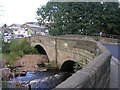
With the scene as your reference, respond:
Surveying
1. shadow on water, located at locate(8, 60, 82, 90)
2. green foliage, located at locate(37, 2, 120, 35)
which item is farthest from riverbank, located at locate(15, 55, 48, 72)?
green foliage, located at locate(37, 2, 120, 35)

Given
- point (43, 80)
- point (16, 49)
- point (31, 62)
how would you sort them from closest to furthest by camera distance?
point (43, 80), point (31, 62), point (16, 49)

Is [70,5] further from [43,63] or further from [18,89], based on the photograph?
[18,89]

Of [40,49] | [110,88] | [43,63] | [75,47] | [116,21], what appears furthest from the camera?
[40,49]

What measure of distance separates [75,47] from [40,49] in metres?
15.3

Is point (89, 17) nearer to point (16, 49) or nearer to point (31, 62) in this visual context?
point (31, 62)

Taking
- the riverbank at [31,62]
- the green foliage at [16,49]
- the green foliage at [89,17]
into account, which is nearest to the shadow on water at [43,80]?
the riverbank at [31,62]

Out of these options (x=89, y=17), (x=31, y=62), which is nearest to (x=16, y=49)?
(x=31, y=62)

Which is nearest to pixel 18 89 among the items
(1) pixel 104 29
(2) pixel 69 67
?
(2) pixel 69 67

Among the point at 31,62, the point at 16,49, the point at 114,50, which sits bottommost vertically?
the point at 31,62

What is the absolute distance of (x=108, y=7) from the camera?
101 feet

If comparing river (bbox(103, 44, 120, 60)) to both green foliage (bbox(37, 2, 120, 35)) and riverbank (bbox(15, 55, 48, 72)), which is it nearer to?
riverbank (bbox(15, 55, 48, 72))

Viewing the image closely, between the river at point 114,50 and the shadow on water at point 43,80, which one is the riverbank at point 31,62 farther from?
the river at point 114,50

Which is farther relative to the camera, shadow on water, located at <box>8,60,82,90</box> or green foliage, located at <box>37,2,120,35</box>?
green foliage, located at <box>37,2,120,35</box>

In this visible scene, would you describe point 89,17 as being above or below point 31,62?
above
